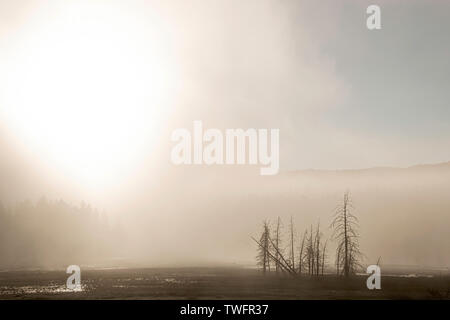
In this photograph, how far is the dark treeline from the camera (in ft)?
519

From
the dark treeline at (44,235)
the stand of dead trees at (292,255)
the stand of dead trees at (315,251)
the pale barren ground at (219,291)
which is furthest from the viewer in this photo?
the dark treeline at (44,235)

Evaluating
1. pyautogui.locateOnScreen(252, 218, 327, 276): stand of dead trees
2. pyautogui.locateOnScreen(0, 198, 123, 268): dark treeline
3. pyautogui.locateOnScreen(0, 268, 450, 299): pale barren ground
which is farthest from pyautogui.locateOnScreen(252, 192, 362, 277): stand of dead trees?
pyautogui.locateOnScreen(0, 198, 123, 268): dark treeline

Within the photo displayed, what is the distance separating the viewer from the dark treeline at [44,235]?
6230 inches

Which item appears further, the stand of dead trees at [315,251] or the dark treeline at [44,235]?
the dark treeline at [44,235]

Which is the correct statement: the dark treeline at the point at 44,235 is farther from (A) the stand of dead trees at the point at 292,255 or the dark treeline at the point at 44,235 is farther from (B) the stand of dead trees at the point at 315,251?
(B) the stand of dead trees at the point at 315,251

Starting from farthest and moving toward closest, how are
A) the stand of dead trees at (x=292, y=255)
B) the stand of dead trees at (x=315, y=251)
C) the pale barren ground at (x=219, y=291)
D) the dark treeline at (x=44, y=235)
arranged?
the dark treeline at (x=44, y=235), the stand of dead trees at (x=292, y=255), the stand of dead trees at (x=315, y=251), the pale barren ground at (x=219, y=291)

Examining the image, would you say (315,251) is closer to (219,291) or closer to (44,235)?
(219,291)

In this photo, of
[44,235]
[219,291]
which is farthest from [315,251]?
[44,235]

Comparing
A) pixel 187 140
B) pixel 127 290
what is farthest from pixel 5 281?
pixel 187 140

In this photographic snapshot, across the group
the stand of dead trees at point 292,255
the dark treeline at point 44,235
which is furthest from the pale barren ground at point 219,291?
the dark treeline at point 44,235

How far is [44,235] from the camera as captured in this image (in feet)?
564
